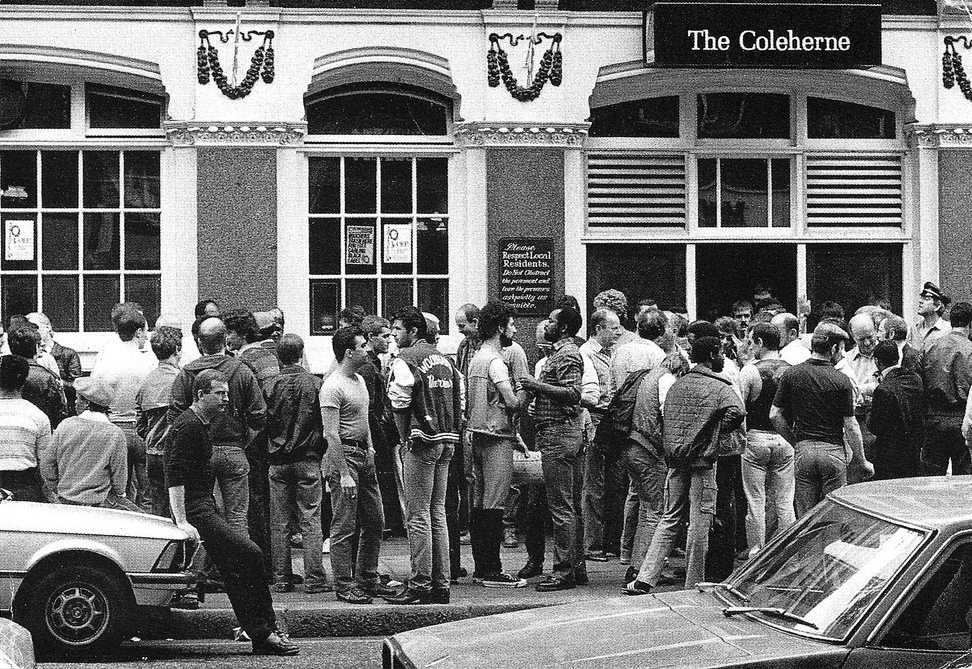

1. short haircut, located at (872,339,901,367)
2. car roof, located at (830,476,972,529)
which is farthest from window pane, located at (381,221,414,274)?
car roof, located at (830,476,972,529)

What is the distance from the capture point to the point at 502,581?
427 inches

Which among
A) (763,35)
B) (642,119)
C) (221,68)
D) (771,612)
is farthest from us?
(642,119)

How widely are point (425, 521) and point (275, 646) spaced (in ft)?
5.65

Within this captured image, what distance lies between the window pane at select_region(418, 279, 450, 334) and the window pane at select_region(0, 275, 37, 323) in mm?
3992

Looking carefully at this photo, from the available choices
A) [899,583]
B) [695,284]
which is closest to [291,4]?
[695,284]

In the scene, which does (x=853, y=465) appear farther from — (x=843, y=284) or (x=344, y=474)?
(x=843, y=284)

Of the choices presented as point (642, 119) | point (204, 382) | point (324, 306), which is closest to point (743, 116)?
point (642, 119)

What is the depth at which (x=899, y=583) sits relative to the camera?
4.98m

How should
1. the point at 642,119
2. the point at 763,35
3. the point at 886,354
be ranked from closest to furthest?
1. the point at 886,354
2. the point at 763,35
3. the point at 642,119

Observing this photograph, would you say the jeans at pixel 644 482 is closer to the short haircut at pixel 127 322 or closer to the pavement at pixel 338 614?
the pavement at pixel 338 614

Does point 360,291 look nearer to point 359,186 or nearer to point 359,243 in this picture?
point 359,243

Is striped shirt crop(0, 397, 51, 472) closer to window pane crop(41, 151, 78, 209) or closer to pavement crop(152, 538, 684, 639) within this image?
pavement crop(152, 538, 684, 639)

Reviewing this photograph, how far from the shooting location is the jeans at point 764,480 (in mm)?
10984

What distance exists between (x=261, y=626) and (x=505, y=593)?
246 centimetres
